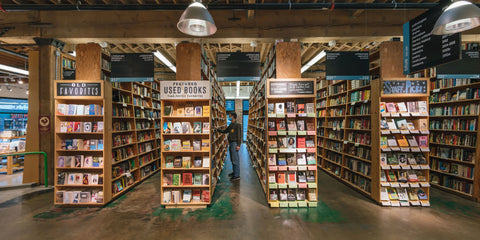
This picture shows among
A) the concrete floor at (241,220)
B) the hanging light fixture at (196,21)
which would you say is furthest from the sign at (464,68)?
the hanging light fixture at (196,21)

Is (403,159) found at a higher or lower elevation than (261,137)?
lower

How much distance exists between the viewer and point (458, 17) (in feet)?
8.52

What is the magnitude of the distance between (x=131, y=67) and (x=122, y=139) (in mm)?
1957

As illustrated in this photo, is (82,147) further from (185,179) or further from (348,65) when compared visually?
(348,65)

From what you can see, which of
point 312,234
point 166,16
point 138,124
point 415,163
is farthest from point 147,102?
point 415,163

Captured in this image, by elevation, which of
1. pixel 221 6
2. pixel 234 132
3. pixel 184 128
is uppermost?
pixel 221 6

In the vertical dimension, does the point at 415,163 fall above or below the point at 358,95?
below

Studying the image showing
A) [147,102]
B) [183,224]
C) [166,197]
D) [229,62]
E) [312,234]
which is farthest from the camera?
[147,102]

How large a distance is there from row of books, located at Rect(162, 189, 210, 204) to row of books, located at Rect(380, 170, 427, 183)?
12.6 ft

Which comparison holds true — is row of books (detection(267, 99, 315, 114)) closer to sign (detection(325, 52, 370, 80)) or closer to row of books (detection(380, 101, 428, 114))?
sign (detection(325, 52, 370, 80))

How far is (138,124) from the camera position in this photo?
20.7ft

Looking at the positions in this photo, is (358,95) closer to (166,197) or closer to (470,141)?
(470,141)

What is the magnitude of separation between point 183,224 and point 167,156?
4.82 feet

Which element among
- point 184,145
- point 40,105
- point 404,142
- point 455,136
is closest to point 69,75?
point 40,105
